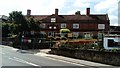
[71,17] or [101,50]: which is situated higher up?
[71,17]

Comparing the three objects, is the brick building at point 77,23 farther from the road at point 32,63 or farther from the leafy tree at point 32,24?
the road at point 32,63

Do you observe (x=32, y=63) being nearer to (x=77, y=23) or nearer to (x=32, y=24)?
(x=32, y=24)

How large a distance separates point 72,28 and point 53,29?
17.3 feet

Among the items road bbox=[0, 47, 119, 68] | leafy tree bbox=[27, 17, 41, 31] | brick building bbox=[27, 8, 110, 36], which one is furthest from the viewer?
brick building bbox=[27, 8, 110, 36]

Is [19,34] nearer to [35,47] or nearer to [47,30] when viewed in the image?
[35,47]

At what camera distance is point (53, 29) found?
87.9m

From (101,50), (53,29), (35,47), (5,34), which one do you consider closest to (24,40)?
(35,47)

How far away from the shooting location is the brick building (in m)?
85.8

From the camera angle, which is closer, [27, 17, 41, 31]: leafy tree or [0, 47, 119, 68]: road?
[0, 47, 119, 68]: road

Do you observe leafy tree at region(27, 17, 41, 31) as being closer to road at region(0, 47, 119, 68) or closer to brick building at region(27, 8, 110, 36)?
road at region(0, 47, 119, 68)

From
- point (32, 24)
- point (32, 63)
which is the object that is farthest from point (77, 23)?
point (32, 63)

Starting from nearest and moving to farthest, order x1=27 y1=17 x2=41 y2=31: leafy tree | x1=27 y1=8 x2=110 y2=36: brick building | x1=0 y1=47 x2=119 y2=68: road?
x1=0 y1=47 x2=119 y2=68: road, x1=27 y1=17 x2=41 y2=31: leafy tree, x1=27 y1=8 x2=110 y2=36: brick building

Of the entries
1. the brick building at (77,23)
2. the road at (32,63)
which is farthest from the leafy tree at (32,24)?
the brick building at (77,23)

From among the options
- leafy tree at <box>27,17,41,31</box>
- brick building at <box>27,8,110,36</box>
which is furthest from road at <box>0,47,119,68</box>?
brick building at <box>27,8,110,36</box>
